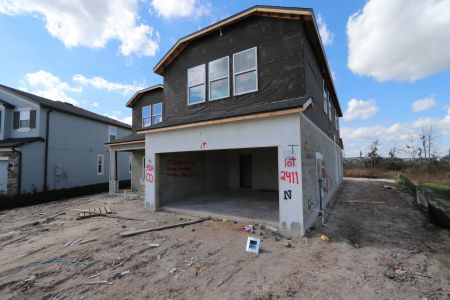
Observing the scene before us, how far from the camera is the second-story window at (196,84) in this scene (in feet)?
29.2

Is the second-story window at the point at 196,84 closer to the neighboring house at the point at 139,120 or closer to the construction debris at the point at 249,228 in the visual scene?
the neighboring house at the point at 139,120

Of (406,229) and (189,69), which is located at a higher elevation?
(189,69)

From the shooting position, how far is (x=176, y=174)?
9.88 meters

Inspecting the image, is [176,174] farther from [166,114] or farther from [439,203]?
[439,203]

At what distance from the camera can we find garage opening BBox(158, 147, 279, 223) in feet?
26.8

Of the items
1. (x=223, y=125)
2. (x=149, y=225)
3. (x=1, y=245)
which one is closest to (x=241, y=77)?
(x=223, y=125)

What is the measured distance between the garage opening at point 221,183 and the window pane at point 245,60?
4.57 m

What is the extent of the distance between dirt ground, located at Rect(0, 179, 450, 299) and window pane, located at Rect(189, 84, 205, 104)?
4.87 meters

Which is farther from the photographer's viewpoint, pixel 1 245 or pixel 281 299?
pixel 1 245

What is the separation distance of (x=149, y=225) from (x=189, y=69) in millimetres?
6435

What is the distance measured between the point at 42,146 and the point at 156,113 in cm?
741

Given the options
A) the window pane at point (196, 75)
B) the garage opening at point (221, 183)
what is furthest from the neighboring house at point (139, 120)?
the window pane at point (196, 75)

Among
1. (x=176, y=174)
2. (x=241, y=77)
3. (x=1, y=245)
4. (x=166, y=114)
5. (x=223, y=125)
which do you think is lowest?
(x=1, y=245)

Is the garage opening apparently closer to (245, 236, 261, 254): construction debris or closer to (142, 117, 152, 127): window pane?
(245, 236, 261, 254): construction debris
